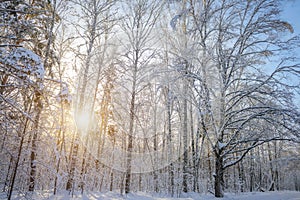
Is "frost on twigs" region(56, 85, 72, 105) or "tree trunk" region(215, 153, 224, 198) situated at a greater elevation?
"frost on twigs" region(56, 85, 72, 105)

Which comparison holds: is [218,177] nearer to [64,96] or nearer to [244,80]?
[244,80]

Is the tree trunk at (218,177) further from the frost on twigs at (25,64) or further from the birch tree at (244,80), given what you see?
the frost on twigs at (25,64)

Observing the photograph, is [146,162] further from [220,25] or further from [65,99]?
[65,99]

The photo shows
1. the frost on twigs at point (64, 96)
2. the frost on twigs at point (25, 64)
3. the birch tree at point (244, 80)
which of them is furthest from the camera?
the birch tree at point (244, 80)

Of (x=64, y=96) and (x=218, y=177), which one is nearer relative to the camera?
(x=64, y=96)

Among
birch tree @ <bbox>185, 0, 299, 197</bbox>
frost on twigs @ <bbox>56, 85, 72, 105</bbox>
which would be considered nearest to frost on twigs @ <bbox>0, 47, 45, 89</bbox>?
frost on twigs @ <bbox>56, 85, 72, 105</bbox>

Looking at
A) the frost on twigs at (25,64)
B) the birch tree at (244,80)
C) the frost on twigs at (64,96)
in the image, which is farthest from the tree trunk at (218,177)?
the frost on twigs at (25,64)

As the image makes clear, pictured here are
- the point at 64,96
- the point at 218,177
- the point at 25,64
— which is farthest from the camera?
the point at 218,177

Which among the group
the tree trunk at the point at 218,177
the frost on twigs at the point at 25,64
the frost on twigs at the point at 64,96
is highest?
the frost on twigs at the point at 25,64

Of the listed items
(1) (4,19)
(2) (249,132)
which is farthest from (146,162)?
(1) (4,19)

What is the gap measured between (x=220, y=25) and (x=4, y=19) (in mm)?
8218

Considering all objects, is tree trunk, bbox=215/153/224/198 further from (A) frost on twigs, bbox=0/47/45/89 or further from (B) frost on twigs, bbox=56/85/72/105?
(A) frost on twigs, bbox=0/47/45/89

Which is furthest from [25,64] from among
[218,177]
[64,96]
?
[218,177]

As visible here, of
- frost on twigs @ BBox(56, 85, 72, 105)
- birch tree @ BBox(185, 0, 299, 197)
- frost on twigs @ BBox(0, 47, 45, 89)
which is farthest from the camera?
birch tree @ BBox(185, 0, 299, 197)
